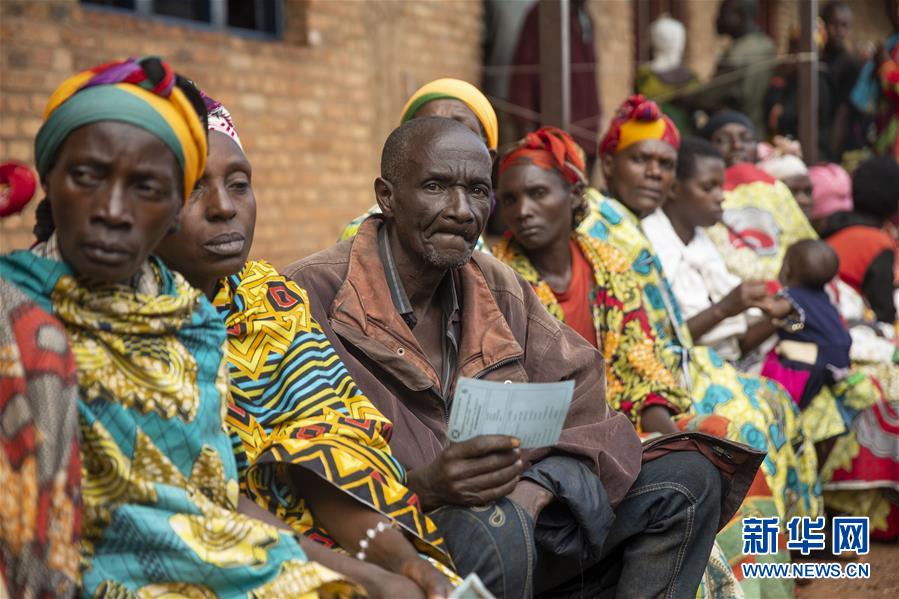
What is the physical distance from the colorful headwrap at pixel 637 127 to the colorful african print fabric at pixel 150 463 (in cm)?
328

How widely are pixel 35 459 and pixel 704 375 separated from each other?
10.6 feet

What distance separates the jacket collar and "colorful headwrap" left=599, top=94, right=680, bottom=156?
7.07ft

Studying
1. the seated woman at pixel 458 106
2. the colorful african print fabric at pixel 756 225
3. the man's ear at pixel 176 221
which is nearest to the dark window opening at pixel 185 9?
the seated woman at pixel 458 106

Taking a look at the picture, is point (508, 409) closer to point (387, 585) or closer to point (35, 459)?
point (387, 585)

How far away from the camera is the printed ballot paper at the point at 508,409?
241 centimetres

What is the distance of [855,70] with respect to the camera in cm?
990

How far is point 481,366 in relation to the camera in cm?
289

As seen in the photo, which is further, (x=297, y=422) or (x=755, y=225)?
(x=755, y=225)

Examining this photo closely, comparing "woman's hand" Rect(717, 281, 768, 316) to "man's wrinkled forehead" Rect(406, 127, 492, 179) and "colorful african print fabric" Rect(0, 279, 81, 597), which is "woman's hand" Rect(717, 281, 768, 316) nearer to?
"man's wrinkled forehead" Rect(406, 127, 492, 179)

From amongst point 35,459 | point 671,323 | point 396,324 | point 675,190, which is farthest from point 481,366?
point 675,190

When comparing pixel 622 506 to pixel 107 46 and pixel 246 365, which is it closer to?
pixel 246 365

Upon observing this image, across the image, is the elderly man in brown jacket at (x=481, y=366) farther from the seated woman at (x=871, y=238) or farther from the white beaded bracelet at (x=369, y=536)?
the seated woman at (x=871, y=238)

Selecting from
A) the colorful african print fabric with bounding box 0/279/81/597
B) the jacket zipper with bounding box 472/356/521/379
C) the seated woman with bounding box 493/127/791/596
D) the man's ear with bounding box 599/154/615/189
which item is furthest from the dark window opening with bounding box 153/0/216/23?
the colorful african print fabric with bounding box 0/279/81/597

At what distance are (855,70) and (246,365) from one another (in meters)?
8.87
